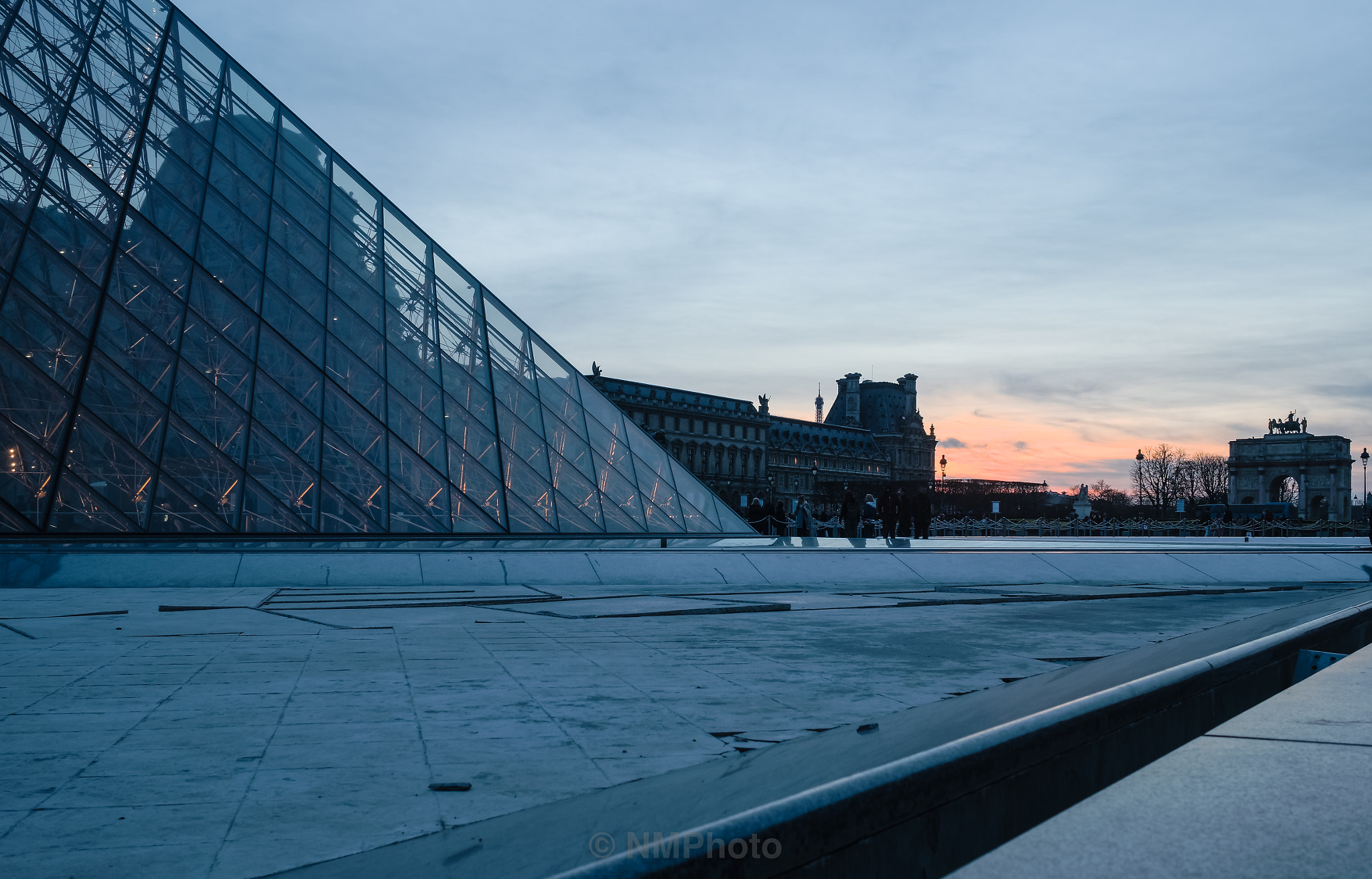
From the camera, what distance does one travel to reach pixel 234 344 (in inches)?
636

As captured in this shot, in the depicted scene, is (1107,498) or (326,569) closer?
(326,569)

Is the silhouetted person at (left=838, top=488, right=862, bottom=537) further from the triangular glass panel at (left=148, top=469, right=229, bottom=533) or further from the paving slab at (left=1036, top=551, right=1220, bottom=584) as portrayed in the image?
the triangular glass panel at (left=148, top=469, right=229, bottom=533)

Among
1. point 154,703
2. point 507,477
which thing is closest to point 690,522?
point 507,477

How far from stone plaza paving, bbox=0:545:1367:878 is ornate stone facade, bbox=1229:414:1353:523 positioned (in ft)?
286

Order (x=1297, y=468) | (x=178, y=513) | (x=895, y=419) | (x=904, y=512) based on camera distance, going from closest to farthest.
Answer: (x=178, y=513) < (x=904, y=512) < (x=1297, y=468) < (x=895, y=419)

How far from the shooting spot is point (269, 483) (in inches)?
579

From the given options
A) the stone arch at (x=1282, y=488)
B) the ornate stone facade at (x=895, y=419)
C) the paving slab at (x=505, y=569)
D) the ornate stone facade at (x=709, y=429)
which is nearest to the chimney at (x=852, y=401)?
the ornate stone facade at (x=895, y=419)

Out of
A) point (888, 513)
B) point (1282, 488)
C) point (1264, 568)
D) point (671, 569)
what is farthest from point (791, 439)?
point (671, 569)

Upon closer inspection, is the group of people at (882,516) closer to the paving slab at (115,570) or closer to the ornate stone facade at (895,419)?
the paving slab at (115,570)

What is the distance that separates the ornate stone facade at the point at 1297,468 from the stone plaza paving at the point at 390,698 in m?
87.2

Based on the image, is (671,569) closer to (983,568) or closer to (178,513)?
(983,568)

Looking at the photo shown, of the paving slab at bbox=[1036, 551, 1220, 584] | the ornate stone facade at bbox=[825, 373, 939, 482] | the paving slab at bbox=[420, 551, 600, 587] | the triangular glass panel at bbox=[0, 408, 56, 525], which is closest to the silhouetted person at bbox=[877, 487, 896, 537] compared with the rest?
the paving slab at bbox=[1036, 551, 1220, 584]

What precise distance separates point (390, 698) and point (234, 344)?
12.9 meters

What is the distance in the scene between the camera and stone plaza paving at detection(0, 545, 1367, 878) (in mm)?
2764
